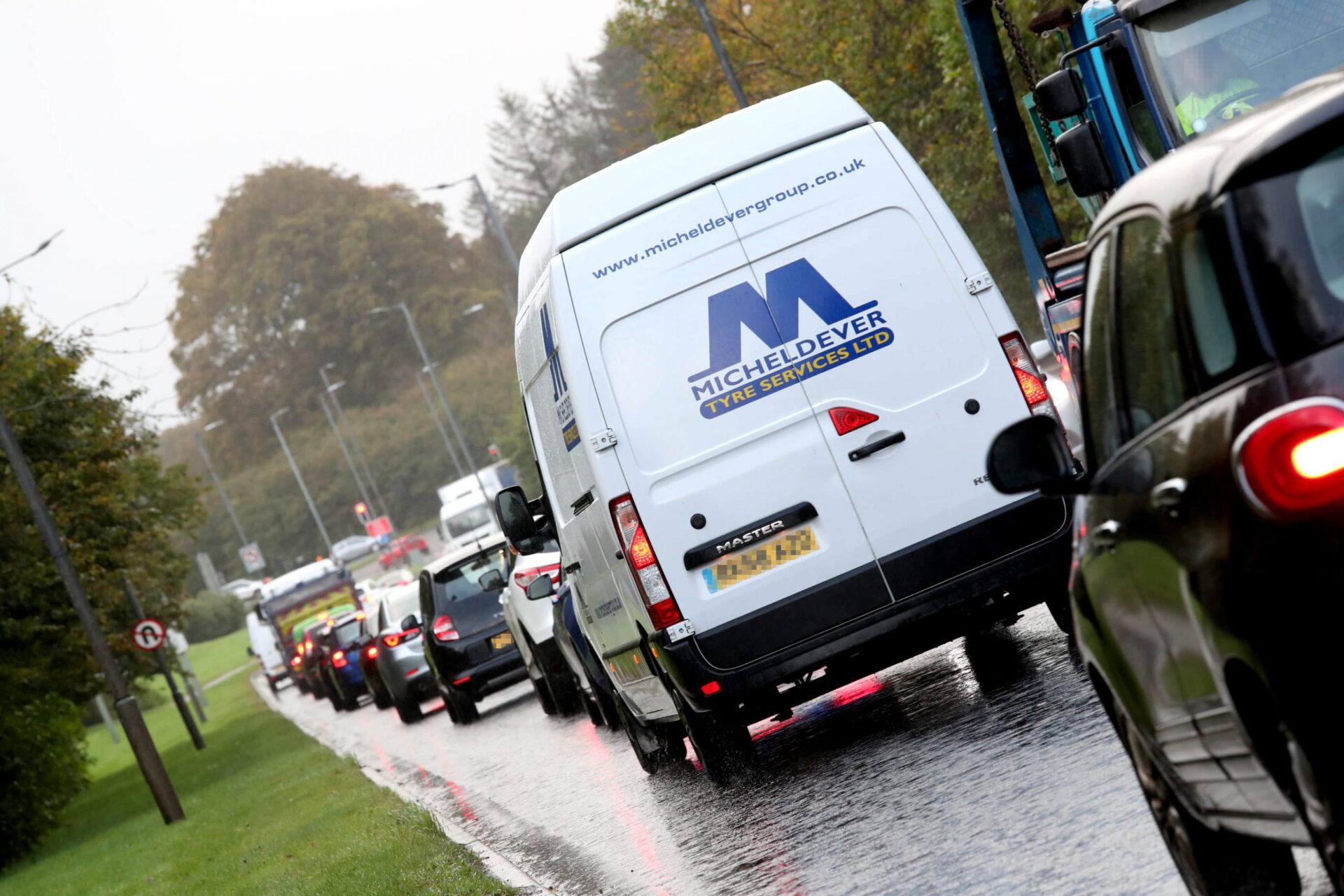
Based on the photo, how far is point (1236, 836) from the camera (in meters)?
4.87

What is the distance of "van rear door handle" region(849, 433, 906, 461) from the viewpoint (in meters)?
8.90

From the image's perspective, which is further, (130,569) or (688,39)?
(688,39)

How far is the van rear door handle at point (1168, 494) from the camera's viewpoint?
156 inches

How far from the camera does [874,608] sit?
895 cm

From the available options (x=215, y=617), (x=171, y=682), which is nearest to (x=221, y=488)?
(x=215, y=617)

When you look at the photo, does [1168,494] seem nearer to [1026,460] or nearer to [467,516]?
[1026,460]

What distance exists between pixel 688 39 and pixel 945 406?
37.7m

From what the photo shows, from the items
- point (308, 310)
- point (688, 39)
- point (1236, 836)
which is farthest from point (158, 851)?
point (308, 310)

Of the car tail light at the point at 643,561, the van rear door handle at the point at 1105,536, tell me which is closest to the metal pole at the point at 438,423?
the car tail light at the point at 643,561

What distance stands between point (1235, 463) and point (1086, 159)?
7.87 meters

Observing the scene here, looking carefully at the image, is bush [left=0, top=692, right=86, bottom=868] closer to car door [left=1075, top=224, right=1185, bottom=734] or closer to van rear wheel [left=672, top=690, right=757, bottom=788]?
van rear wheel [left=672, top=690, right=757, bottom=788]

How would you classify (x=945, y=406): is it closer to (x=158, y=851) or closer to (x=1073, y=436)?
(x=1073, y=436)

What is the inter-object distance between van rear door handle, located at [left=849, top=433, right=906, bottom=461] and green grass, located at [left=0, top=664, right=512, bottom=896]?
104 inches

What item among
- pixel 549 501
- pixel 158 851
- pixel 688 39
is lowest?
pixel 158 851
